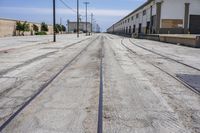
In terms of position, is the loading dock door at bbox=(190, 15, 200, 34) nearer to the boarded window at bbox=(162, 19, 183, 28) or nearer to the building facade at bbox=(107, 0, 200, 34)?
the building facade at bbox=(107, 0, 200, 34)

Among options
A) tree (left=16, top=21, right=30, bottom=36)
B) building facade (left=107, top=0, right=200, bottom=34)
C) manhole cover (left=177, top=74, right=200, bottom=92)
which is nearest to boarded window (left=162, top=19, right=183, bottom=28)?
building facade (left=107, top=0, right=200, bottom=34)

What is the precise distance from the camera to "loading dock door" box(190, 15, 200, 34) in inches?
2206

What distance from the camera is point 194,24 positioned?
56344 millimetres

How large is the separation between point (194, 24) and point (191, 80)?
48666 millimetres

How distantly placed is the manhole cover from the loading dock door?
154 feet

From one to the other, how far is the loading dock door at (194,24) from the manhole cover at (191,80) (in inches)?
1852

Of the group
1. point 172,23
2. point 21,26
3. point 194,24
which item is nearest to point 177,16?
point 172,23

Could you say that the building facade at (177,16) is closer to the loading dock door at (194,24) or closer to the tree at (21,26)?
the loading dock door at (194,24)

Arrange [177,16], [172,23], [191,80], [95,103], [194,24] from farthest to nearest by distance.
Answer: [194,24]
[172,23]
[177,16]
[191,80]
[95,103]

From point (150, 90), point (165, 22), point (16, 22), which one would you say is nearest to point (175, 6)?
point (165, 22)

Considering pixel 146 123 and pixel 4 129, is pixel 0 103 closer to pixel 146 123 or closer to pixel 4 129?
pixel 4 129

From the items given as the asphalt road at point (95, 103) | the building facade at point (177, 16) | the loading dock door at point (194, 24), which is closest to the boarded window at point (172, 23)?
the building facade at point (177, 16)

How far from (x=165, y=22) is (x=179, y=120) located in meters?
51.8

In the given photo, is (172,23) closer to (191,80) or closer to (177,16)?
(177,16)
